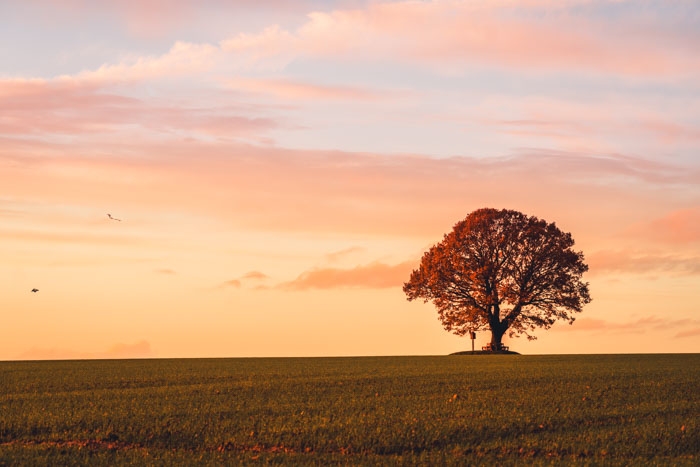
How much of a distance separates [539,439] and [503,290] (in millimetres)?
49974

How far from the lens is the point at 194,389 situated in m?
32.7

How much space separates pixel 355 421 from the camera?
2317 cm

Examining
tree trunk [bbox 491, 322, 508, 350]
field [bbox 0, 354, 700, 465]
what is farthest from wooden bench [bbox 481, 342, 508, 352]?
field [bbox 0, 354, 700, 465]

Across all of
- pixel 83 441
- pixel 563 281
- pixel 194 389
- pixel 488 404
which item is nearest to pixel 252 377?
pixel 194 389

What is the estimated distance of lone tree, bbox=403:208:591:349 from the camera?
72.1 m

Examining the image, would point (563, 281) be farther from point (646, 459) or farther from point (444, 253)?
point (646, 459)

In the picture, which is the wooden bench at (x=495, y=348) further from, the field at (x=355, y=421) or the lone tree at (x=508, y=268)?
the field at (x=355, y=421)

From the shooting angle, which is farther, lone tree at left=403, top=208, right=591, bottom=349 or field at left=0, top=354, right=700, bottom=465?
lone tree at left=403, top=208, right=591, bottom=349

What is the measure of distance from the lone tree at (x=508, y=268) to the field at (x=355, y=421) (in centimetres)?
3559

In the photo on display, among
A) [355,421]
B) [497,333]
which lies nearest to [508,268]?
[497,333]

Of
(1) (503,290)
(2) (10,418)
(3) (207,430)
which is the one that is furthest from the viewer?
(1) (503,290)

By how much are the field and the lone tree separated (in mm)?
35588

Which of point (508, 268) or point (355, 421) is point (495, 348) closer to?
point (508, 268)

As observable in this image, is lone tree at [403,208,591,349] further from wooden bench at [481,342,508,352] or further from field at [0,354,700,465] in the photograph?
field at [0,354,700,465]
